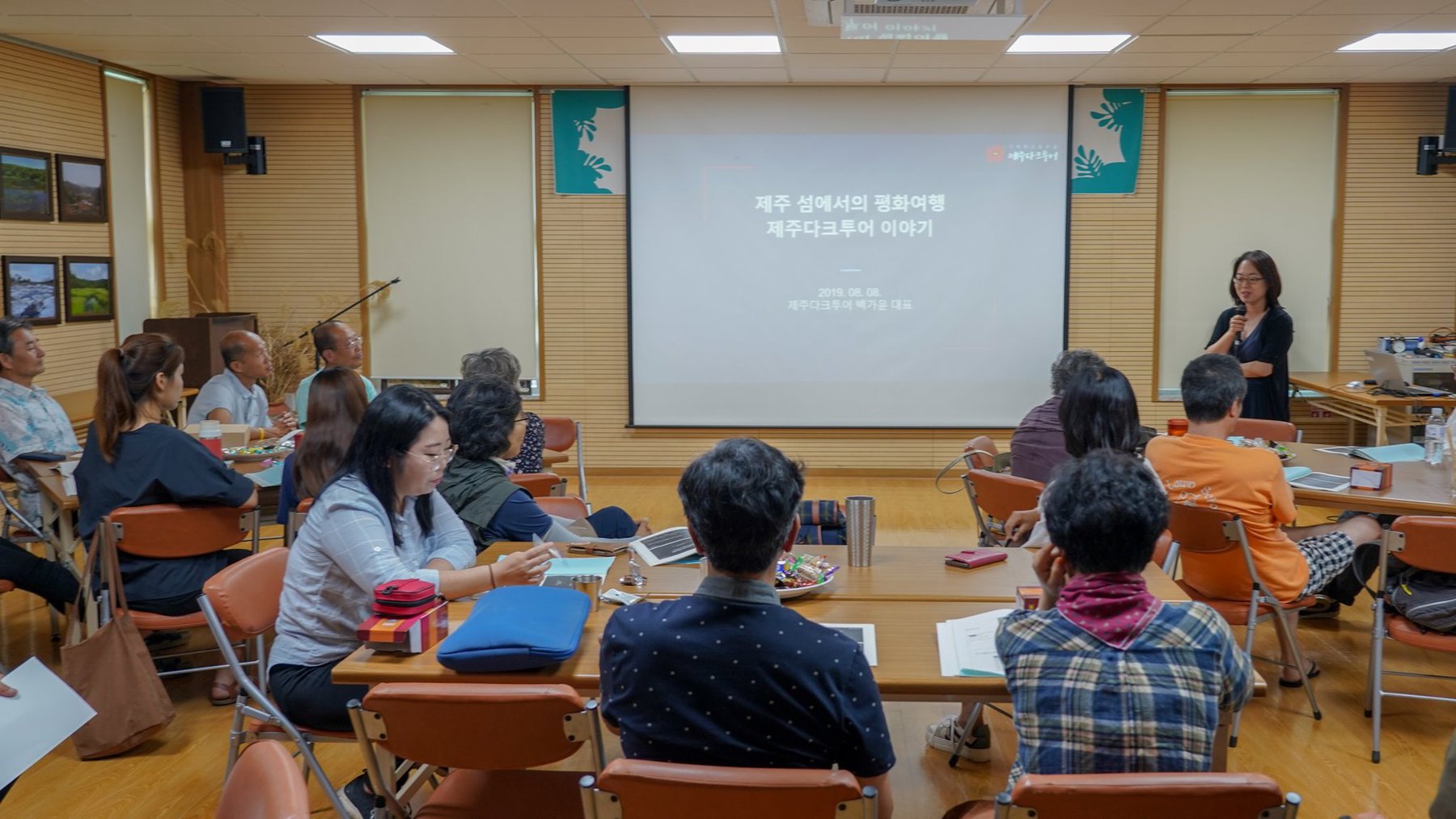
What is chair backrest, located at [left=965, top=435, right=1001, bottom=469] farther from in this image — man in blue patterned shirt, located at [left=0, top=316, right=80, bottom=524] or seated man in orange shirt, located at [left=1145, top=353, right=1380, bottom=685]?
man in blue patterned shirt, located at [left=0, top=316, right=80, bottom=524]

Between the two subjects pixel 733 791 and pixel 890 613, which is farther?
pixel 890 613

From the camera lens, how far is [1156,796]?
1728mm

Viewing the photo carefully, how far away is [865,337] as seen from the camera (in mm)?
8336

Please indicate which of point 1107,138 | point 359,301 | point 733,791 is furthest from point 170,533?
point 1107,138

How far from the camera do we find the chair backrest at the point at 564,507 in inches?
159

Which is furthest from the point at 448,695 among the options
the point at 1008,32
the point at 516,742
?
the point at 1008,32

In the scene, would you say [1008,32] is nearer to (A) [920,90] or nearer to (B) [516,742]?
(A) [920,90]

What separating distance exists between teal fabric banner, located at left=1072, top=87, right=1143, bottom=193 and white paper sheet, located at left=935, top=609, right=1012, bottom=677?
19.9 feet

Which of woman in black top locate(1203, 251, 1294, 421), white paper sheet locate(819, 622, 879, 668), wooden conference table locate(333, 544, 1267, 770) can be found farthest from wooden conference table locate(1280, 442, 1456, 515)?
white paper sheet locate(819, 622, 879, 668)

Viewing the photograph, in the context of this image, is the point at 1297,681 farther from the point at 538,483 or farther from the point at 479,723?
the point at 479,723

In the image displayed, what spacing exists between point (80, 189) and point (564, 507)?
16.0 feet

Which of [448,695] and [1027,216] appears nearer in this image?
[448,695]

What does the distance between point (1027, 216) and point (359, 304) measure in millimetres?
4848

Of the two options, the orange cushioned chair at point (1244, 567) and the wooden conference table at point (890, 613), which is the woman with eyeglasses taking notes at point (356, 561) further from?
the orange cushioned chair at point (1244, 567)
